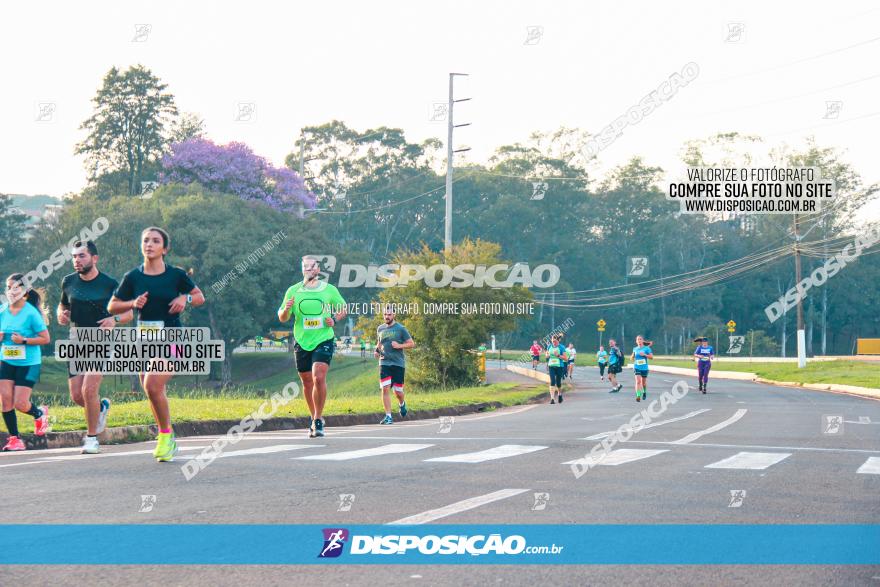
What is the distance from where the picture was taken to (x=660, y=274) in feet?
336

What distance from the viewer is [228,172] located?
65438 millimetres

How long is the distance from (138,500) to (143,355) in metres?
2.77

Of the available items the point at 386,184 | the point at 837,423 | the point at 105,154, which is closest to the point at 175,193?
the point at 105,154

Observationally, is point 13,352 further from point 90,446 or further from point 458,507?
point 458,507

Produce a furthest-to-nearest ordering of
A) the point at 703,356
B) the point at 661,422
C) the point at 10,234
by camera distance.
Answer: the point at 10,234, the point at 703,356, the point at 661,422

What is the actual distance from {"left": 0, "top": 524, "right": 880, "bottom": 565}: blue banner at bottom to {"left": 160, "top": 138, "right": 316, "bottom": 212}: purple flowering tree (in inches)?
2309

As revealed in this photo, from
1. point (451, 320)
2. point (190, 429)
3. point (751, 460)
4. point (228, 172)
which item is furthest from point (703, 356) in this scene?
point (228, 172)

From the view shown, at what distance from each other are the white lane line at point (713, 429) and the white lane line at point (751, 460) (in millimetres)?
1863

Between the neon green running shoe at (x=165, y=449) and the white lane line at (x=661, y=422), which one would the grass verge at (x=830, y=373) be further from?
the neon green running shoe at (x=165, y=449)

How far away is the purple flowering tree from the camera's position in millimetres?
65000

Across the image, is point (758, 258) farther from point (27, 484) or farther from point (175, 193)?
point (27, 484)

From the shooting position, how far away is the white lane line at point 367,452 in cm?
1109

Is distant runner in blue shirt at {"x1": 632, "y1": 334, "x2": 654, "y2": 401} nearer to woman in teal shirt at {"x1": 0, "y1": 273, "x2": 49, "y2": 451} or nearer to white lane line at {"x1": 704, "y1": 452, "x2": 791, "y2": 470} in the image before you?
white lane line at {"x1": 704, "y1": 452, "x2": 791, "y2": 470}

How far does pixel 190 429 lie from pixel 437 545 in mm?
10137
